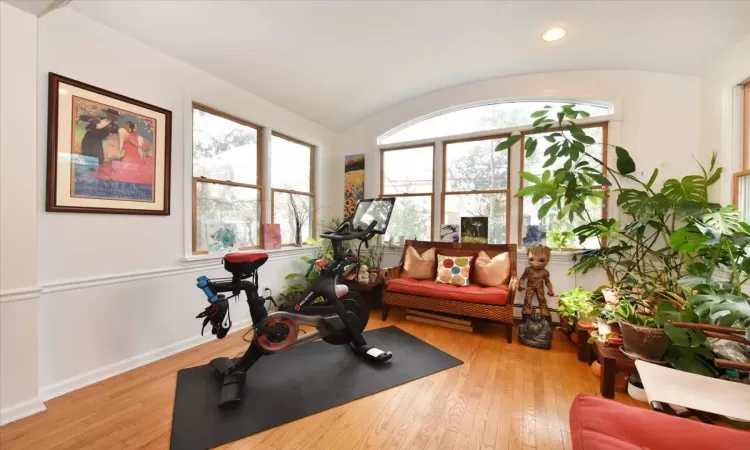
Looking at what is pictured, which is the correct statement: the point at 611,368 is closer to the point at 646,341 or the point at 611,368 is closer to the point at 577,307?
the point at 646,341

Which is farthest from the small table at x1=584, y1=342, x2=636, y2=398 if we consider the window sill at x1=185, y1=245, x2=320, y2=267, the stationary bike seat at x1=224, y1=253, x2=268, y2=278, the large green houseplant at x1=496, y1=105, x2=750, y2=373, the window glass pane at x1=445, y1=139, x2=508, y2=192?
the window sill at x1=185, y1=245, x2=320, y2=267

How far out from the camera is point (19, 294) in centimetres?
177

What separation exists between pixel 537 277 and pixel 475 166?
5.24 feet

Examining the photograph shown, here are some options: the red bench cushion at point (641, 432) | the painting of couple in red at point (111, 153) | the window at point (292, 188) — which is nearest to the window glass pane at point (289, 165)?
the window at point (292, 188)

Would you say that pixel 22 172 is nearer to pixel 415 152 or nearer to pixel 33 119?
pixel 33 119

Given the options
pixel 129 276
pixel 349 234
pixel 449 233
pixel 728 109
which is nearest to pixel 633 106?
pixel 728 109

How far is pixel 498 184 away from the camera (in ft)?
12.5

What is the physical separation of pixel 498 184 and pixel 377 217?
75.3 inches

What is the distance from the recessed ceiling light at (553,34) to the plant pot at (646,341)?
2.42 m

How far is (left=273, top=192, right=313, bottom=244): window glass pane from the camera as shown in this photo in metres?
3.88

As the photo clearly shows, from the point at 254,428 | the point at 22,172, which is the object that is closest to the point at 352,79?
the point at 22,172

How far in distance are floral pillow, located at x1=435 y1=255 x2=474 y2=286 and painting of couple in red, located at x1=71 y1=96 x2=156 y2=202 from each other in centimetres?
296

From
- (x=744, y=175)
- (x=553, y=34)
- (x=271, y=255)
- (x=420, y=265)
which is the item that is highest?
(x=553, y=34)

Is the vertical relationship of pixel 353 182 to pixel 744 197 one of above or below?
above
